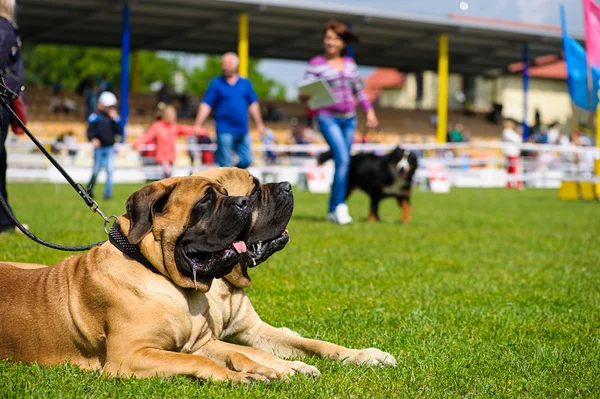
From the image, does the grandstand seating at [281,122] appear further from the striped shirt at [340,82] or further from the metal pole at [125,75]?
the striped shirt at [340,82]

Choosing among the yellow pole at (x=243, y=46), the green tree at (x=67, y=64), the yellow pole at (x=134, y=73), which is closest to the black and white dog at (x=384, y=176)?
the yellow pole at (x=243, y=46)

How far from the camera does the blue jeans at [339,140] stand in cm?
1082

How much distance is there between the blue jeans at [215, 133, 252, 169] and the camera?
11625mm

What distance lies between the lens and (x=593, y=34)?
14547 mm

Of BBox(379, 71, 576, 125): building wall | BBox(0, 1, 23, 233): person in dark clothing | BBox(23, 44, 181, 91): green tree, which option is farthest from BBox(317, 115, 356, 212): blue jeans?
BBox(23, 44, 181, 91): green tree

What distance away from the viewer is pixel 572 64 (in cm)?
1552

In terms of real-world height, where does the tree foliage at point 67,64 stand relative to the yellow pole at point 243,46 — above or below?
above

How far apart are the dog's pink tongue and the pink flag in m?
12.5

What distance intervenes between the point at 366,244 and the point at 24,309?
559 centimetres

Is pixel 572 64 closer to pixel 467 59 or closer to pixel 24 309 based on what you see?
pixel 24 309

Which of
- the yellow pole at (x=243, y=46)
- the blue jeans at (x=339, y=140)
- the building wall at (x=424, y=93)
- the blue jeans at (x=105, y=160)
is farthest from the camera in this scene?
the building wall at (x=424, y=93)

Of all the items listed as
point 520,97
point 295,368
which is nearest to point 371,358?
point 295,368

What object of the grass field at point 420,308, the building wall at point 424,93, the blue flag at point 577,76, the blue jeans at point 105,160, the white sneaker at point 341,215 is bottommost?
the grass field at point 420,308

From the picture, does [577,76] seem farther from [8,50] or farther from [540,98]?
[540,98]
